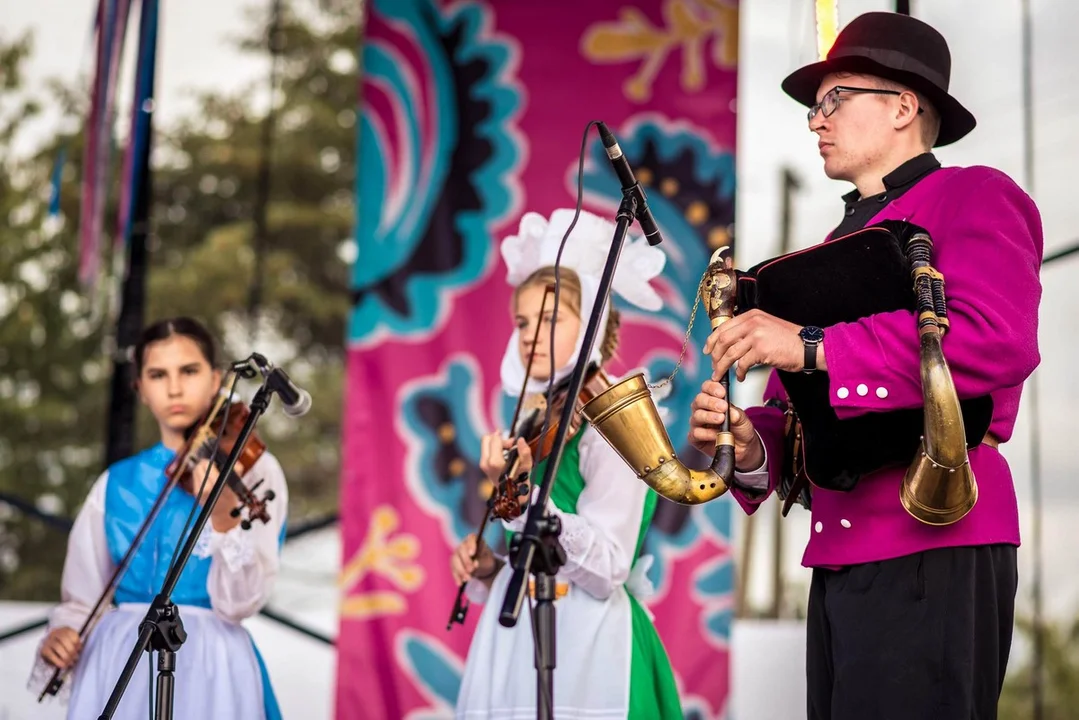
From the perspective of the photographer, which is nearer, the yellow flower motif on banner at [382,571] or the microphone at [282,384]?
the microphone at [282,384]

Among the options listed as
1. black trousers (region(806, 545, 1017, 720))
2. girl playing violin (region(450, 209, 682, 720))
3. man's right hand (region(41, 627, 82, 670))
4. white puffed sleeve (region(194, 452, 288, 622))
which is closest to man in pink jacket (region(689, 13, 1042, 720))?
black trousers (region(806, 545, 1017, 720))

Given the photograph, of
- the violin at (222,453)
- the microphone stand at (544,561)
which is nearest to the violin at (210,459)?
the violin at (222,453)

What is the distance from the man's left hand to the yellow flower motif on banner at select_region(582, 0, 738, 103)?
9.19 feet

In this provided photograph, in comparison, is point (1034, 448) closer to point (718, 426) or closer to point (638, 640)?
point (638, 640)

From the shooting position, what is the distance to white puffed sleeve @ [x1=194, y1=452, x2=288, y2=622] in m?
3.51

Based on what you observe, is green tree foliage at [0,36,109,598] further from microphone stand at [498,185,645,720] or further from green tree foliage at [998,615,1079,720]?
microphone stand at [498,185,645,720]

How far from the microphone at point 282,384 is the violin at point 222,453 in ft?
1.02

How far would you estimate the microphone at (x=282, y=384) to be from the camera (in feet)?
9.90

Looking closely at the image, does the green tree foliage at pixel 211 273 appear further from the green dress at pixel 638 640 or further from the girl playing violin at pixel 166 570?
the green dress at pixel 638 640

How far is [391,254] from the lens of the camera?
16.3 feet

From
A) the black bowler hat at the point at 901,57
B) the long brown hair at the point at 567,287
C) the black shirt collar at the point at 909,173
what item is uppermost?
the black bowler hat at the point at 901,57

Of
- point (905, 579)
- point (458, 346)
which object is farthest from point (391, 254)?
point (905, 579)

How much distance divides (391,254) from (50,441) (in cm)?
376

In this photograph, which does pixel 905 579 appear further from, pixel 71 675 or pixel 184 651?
pixel 71 675
